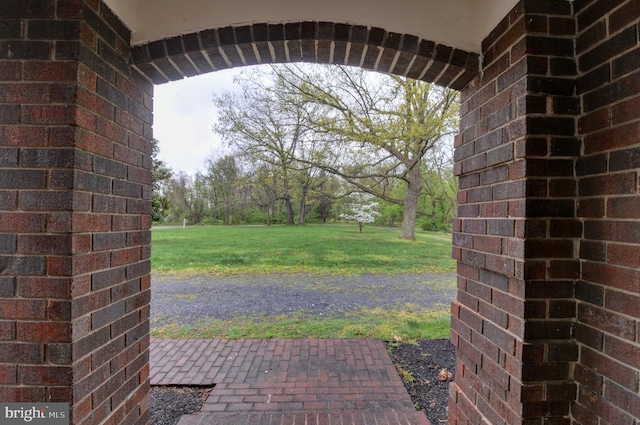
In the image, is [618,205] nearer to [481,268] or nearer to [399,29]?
[481,268]

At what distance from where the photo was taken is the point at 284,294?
624 cm

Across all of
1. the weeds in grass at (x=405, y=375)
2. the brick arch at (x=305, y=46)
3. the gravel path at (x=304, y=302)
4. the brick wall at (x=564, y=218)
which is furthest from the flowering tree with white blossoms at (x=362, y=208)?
the brick wall at (x=564, y=218)

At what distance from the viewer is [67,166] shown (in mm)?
1271

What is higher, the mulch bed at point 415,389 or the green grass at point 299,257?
the green grass at point 299,257

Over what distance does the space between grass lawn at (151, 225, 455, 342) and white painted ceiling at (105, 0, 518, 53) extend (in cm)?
328

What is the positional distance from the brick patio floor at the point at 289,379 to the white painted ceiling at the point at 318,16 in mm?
2499

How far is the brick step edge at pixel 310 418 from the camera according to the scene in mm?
2357

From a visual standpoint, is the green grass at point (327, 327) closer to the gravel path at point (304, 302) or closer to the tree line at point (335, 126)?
the gravel path at point (304, 302)

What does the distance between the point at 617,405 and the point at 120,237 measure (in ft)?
6.87

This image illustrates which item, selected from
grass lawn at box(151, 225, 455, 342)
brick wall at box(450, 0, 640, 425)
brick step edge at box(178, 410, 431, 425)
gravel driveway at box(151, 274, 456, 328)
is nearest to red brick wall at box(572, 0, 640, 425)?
brick wall at box(450, 0, 640, 425)

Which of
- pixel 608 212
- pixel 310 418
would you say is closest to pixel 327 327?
pixel 310 418

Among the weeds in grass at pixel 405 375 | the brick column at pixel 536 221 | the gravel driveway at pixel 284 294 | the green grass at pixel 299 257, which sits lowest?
the gravel driveway at pixel 284 294

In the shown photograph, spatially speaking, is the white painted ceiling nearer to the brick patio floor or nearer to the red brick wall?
the red brick wall

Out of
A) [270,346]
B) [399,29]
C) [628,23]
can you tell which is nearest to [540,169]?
[628,23]
